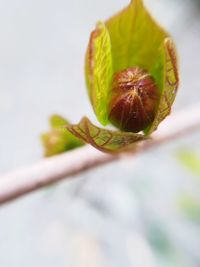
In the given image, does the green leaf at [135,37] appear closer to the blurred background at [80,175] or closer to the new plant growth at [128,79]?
the new plant growth at [128,79]

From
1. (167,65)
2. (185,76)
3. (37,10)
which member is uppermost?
(37,10)

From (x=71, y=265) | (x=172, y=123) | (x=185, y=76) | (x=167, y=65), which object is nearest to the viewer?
(x=167, y=65)

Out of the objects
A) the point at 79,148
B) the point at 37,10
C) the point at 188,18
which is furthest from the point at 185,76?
the point at 79,148

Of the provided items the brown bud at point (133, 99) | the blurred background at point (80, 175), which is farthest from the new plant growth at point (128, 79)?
the blurred background at point (80, 175)

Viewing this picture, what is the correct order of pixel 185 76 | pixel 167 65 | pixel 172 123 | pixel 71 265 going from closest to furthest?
pixel 167 65, pixel 172 123, pixel 71 265, pixel 185 76

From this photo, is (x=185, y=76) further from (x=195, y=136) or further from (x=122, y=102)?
(x=122, y=102)

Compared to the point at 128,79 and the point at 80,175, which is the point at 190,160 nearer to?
the point at 80,175

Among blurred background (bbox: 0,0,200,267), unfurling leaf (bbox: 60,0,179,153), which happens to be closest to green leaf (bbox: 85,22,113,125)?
unfurling leaf (bbox: 60,0,179,153)

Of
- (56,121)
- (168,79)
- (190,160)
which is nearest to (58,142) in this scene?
(56,121)
